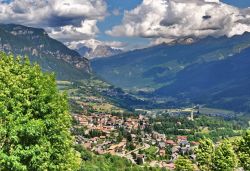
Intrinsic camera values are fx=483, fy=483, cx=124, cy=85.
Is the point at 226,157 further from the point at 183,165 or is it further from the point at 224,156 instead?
the point at 183,165

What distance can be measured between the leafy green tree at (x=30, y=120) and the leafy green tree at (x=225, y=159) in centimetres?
3264

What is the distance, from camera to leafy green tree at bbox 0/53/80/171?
3238 centimetres

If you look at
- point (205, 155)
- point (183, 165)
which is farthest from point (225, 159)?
point (183, 165)

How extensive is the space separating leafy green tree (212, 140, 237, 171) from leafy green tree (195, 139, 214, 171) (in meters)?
1.58

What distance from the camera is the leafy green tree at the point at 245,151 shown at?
72812 millimetres

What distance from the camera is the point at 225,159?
237 feet

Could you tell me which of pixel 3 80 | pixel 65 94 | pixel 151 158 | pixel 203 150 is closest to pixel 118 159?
pixel 151 158

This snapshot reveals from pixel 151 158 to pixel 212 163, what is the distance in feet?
380

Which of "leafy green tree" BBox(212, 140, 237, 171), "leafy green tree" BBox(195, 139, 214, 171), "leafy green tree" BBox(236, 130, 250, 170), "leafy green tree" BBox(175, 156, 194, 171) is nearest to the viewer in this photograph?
"leafy green tree" BBox(212, 140, 237, 171)

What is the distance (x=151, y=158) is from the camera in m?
189

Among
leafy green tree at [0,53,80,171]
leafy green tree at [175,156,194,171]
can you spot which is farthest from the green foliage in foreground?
leafy green tree at [0,53,80,171]

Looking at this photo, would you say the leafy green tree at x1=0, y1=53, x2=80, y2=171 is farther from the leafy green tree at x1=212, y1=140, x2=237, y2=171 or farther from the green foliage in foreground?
the green foliage in foreground

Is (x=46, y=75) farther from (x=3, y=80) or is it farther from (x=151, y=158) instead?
(x=151, y=158)

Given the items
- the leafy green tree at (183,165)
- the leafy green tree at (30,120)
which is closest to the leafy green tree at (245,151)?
the leafy green tree at (183,165)
